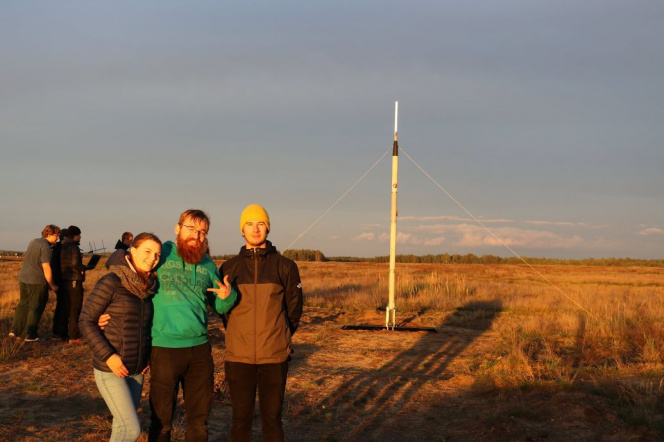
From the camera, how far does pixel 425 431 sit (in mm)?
6844

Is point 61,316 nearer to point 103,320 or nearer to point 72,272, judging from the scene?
point 72,272

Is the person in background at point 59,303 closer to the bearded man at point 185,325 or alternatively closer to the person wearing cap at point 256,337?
the bearded man at point 185,325

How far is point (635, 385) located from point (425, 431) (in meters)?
3.02

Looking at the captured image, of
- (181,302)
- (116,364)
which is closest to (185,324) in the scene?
(181,302)

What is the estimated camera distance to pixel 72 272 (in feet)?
33.8

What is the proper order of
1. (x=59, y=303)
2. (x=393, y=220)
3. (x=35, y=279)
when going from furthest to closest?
(x=393, y=220) → (x=59, y=303) → (x=35, y=279)

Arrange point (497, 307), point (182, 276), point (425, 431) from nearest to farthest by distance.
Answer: point (182, 276) < point (425, 431) < point (497, 307)

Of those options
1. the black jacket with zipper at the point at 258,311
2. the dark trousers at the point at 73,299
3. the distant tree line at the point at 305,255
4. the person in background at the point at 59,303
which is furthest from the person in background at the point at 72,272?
the distant tree line at the point at 305,255

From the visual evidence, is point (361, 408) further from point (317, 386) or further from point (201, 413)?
point (201, 413)

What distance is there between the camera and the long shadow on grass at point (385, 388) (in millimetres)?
6902

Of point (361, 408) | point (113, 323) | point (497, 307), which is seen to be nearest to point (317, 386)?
point (361, 408)

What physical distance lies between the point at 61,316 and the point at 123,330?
24.6 feet

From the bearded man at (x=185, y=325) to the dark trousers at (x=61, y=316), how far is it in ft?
22.7

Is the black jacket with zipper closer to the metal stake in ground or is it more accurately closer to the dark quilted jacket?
the dark quilted jacket
